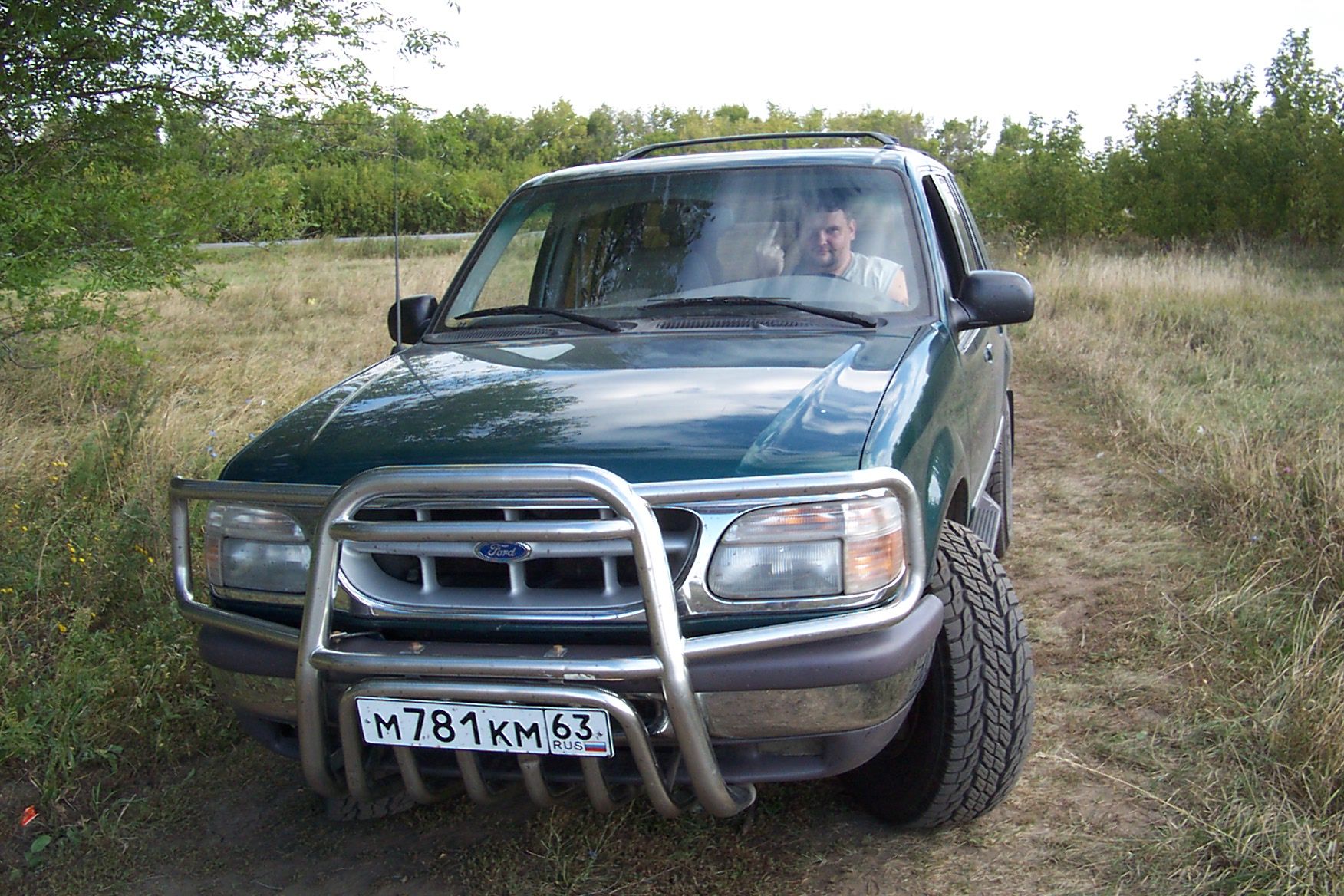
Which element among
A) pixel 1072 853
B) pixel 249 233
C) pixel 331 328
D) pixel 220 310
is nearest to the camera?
pixel 1072 853

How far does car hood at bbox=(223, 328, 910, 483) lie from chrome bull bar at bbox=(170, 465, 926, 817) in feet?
0.32

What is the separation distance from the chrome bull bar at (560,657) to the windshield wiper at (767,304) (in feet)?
3.33

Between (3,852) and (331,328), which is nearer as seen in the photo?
(3,852)

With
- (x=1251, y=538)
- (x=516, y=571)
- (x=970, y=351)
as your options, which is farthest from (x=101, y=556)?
(x=1251, y=538)

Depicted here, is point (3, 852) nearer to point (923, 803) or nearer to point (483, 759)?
point (483, 759)

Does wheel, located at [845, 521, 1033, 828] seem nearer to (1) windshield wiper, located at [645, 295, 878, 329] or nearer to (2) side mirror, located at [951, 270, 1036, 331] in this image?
(1) windshield wiper, located at [645, 295, 878, 329]

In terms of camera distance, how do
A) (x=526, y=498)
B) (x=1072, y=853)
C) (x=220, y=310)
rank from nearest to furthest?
(x=526, y=498)
(x=1072, y=853)
(x=220, y=310)

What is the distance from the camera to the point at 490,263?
3795mm

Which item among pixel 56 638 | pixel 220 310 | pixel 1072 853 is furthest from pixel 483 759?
pixel 220 310

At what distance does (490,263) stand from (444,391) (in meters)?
1.09

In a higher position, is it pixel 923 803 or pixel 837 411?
pixel 837 411

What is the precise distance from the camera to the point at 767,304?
10.7 ft

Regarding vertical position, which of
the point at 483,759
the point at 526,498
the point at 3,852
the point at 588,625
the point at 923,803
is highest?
the point at 526,498

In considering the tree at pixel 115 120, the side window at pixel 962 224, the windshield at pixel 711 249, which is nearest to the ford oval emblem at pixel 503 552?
the windshield at pixel 711 249
